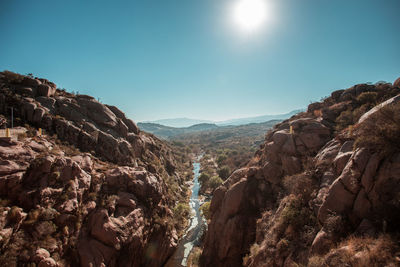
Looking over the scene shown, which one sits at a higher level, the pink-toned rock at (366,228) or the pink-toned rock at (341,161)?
the pink-toned rock at (341,161)

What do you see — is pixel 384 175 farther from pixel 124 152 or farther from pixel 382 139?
pixel 124 152

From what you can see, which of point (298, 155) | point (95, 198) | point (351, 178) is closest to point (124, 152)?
point (95, 198)

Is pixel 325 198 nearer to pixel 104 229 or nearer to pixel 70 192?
pixel 104 229

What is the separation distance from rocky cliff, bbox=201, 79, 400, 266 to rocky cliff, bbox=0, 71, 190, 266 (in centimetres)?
819

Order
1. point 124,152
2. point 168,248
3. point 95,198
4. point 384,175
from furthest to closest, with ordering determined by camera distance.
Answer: point 124,152, point 168,248, point 95,198, point 384,175

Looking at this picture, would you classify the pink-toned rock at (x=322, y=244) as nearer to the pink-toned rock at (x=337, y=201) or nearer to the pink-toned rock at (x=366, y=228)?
the pink-toned rock at (x=337, y=201)

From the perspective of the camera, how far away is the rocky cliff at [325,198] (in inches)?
303

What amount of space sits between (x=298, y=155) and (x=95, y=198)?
2005 centimetres

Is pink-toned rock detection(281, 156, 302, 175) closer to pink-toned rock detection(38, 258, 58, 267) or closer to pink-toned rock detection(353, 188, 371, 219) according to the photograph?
pink-toned rock detection(353, 188, 371, 219)

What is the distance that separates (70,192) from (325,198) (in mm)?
19273

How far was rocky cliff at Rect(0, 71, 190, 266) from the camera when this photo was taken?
12367 mm

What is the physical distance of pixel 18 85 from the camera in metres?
22.2

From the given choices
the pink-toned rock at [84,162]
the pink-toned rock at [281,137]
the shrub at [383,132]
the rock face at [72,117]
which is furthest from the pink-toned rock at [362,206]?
the rock face at [72,117]

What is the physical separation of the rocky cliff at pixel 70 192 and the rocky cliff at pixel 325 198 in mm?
8191
